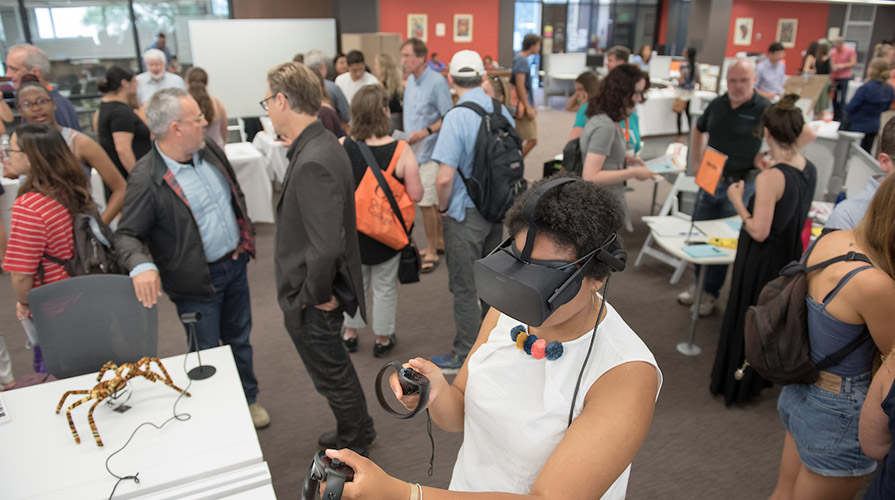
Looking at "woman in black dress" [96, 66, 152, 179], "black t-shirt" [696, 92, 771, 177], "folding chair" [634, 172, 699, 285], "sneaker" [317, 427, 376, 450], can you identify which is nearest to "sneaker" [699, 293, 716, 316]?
"folding chair" [634, 172, 699, 285]

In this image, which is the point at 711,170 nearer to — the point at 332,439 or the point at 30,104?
the point at 332,439

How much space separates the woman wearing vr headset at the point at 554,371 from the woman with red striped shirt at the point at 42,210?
1.86 meters

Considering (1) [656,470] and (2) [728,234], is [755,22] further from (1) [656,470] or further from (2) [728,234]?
(1) [656,470]

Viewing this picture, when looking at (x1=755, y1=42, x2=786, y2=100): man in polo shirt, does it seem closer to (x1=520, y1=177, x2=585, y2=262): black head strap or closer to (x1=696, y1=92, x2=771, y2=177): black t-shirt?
(x1=696, y1=92, x2=771, y2=177): black t-shirt

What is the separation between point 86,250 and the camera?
7.98 ft

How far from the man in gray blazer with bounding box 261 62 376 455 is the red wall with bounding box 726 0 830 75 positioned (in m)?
15.9

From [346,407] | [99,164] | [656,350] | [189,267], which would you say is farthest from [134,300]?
[656,350]

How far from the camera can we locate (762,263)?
278 centimetres

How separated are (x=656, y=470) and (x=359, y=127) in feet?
7.12

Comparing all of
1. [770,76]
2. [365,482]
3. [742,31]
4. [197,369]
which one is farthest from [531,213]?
[742,31]

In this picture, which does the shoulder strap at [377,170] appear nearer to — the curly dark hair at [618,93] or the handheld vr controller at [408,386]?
the curly dark hair at [618,93]

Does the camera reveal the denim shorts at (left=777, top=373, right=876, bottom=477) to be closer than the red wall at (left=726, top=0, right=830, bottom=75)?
Yes

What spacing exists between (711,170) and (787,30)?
635 inches

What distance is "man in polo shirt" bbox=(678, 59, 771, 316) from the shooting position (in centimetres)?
375
